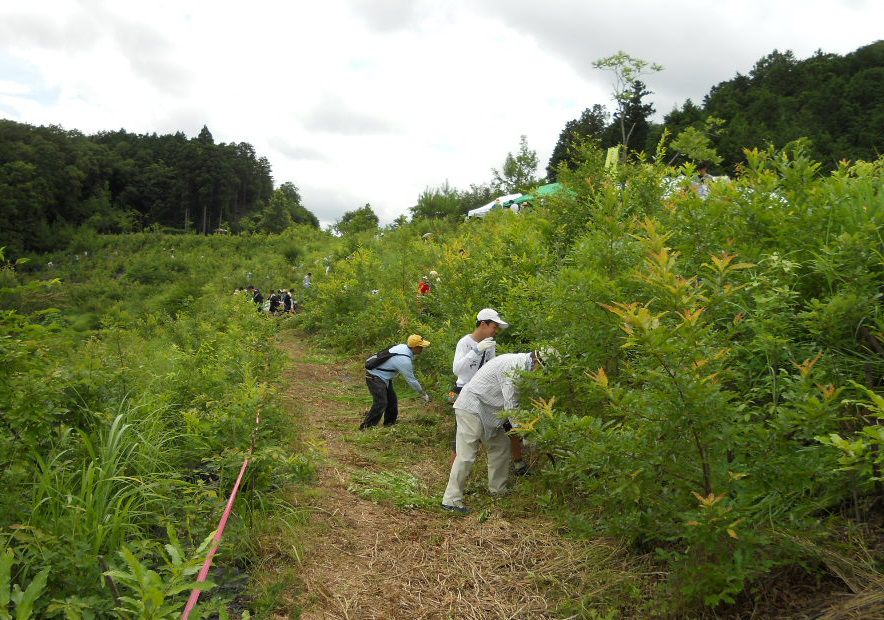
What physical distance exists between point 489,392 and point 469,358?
1.85 ft

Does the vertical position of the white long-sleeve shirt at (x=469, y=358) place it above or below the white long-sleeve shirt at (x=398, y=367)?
above

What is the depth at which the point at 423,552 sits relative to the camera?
170 inches

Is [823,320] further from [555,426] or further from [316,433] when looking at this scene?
[316,433]

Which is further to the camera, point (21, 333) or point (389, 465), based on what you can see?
point (389, 465)

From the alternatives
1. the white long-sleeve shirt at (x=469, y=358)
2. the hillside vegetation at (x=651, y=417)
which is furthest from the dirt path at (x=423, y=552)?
the white long-sleeve shirt at (x=469, y=358)

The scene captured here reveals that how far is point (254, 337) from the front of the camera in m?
8.35

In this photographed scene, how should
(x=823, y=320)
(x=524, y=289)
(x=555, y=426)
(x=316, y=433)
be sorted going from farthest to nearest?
1. (x=316, y=433)
2. (x=524, y=289)
3. (x=555, y=426)
4. (x=823, y=320)

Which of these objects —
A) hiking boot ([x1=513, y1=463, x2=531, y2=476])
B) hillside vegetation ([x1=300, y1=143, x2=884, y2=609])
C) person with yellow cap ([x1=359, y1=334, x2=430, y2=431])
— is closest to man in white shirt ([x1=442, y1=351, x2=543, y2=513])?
hillside vegetation ([x1=300, y1=143, x2=884, y2=609])

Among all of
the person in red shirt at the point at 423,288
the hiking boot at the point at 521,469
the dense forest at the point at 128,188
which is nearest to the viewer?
the hiking boot at the point at 521,469

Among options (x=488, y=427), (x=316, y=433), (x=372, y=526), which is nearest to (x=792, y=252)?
(x=488, y=427)

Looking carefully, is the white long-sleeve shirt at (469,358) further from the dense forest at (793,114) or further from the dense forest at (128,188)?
the dense forest at (128,188)

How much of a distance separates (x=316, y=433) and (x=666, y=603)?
4.74m

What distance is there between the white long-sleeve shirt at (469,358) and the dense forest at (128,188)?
54.8 metres

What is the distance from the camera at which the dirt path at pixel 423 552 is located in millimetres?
3594
